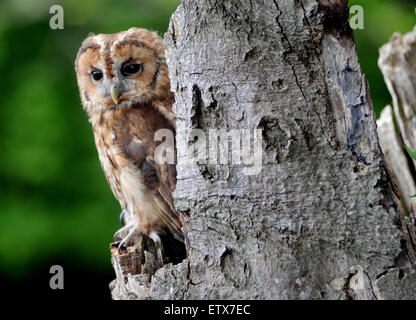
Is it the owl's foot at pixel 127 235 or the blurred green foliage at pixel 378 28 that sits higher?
the blurred green foliage at pixel 378 28

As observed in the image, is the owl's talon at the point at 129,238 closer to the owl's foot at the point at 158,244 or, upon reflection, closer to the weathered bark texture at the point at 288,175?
the owl's foot at the point at 158,244

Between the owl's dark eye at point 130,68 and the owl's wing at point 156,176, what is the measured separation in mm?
297

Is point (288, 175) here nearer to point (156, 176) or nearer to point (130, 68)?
point (156, 176)

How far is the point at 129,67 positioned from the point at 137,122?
Answer: 26 centimetres

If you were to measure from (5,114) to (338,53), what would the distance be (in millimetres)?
2940

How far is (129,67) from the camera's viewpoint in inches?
99.5

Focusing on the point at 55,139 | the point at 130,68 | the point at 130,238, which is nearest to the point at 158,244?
the point at 130,238

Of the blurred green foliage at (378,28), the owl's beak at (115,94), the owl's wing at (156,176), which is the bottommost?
the owl's wing at (156,176)

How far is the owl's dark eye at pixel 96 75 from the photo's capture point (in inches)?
102

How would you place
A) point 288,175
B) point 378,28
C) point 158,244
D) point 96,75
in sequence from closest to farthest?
point 288,175, point 158,244, point 96,75, point 378,28

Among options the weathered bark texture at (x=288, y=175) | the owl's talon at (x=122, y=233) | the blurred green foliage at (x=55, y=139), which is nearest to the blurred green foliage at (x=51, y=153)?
the blurred green foliage at (x=55, y=139)

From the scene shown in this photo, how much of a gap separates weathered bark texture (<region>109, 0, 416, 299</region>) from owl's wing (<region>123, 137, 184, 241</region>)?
0.64 m

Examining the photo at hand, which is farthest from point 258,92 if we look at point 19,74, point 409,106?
point 19,74

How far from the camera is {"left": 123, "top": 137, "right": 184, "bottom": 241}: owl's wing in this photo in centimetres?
242
